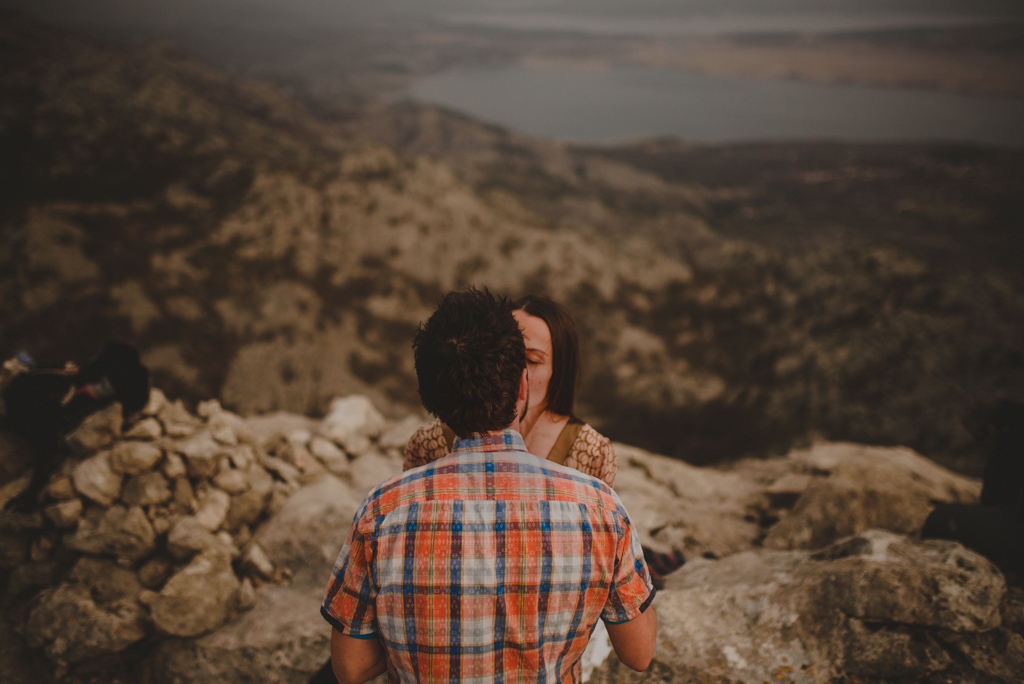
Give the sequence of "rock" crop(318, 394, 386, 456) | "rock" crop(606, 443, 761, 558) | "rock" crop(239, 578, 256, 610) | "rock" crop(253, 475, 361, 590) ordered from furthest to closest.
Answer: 1. "rock" crop(318, 394, 386, 456)
2. "rock" crop(606, 443, 761, 558)
3. "rock" crop(253, 475, 361, 590)
4. "rock" crop(239, 578, 256, 610)

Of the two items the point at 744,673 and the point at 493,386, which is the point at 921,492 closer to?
the point at 744,673

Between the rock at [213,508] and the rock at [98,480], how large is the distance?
0.87 m

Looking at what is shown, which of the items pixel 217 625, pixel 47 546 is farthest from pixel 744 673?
pixel 47 546

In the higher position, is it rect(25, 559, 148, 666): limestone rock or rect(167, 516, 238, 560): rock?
Answer: rect(167, 516, 238, 560): rock

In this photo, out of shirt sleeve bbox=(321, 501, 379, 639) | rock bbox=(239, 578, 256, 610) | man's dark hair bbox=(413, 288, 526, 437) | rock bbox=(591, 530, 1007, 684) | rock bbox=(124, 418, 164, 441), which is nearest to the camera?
man's dark hair bbox=(413, 288, 526, 437)

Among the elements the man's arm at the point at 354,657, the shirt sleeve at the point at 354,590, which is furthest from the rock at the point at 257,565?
the shirt sleeve at the point at 354,590

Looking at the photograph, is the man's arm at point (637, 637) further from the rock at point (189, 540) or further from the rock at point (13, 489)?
the rock at point (13, 489)

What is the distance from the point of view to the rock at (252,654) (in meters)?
4.34

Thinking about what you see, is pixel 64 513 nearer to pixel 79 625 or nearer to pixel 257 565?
pixel 79 625

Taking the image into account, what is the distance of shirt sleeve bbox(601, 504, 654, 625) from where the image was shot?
84.4 inches

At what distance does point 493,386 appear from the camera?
192 centimetres

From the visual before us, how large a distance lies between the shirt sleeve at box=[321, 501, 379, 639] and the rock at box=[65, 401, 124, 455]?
531cm

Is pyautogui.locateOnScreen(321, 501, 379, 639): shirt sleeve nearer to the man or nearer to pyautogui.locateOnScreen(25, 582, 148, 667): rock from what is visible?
the man

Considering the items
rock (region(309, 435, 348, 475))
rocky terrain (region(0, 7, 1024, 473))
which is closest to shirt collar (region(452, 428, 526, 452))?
rock (region(309, 435, 348, 475))
